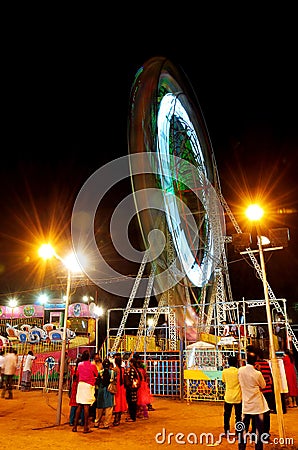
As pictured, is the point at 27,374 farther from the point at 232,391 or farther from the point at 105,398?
the point at 232,391

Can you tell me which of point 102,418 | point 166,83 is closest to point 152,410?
point 102,418

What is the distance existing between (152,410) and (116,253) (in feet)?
91.1

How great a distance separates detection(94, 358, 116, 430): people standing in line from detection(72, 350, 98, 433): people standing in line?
→ 38 cm

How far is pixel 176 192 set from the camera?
20.2 meters

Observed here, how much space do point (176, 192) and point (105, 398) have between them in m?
12.9

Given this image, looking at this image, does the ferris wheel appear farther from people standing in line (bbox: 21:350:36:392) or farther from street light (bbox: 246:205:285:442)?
street light (bbox: 246:205:285:442)

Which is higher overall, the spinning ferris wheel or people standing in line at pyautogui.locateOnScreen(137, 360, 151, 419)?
the spinning ferris wheel

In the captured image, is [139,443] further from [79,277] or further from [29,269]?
[29,269]

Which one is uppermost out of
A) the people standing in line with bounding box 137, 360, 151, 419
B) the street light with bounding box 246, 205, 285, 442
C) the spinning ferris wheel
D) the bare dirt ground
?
the spinning ferris wheel

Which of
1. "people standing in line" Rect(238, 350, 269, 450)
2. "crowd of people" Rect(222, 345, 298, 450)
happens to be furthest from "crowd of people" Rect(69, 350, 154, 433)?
"people standing in line" Rect(238, 350, 269, 450)

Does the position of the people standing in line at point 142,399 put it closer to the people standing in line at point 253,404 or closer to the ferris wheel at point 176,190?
the people standing in line at point 253,404

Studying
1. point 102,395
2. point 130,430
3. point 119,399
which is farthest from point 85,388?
point 130,430

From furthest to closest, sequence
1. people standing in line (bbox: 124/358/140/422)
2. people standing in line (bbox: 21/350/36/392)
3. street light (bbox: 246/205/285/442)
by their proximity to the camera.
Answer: people standing in line (bbox: 21/350/36/392)
people standing in line (bbox: 124/358/140/422)
street light (bbox: 246/205/285/442)

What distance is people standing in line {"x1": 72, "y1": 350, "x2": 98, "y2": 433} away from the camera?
324 inches
